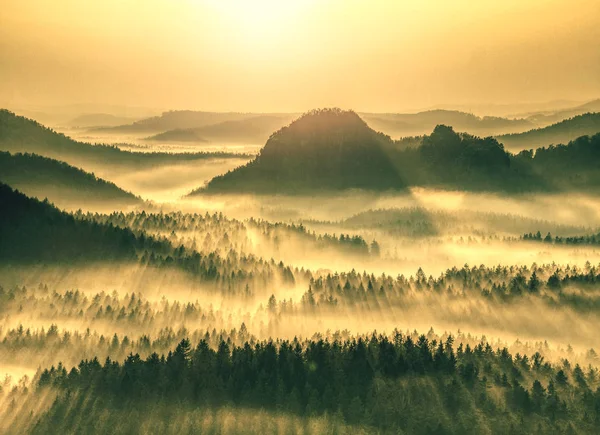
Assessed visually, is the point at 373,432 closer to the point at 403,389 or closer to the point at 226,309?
the point at 403,389

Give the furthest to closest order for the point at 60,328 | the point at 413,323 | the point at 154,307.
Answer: the point at 154,307
the point at 413,323
the point at 60,328

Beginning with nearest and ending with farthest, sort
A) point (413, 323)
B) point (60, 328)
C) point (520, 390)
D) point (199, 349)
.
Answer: point (520, 390) → point (199, 349) → point (60, 328) → point (413, 323)

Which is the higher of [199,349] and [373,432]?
[199,349]

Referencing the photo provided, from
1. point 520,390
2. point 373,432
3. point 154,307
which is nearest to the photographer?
point 373,432

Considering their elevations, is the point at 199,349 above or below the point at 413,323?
above

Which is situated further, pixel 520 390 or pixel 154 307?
pixel 154 307

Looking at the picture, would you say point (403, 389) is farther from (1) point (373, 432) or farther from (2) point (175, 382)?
(2) point (175, 382)

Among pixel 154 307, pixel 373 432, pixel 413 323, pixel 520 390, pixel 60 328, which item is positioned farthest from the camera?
pixel 154 307

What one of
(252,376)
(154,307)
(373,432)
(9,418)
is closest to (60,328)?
(154,307)

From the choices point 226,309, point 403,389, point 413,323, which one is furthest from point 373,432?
point 226,309
